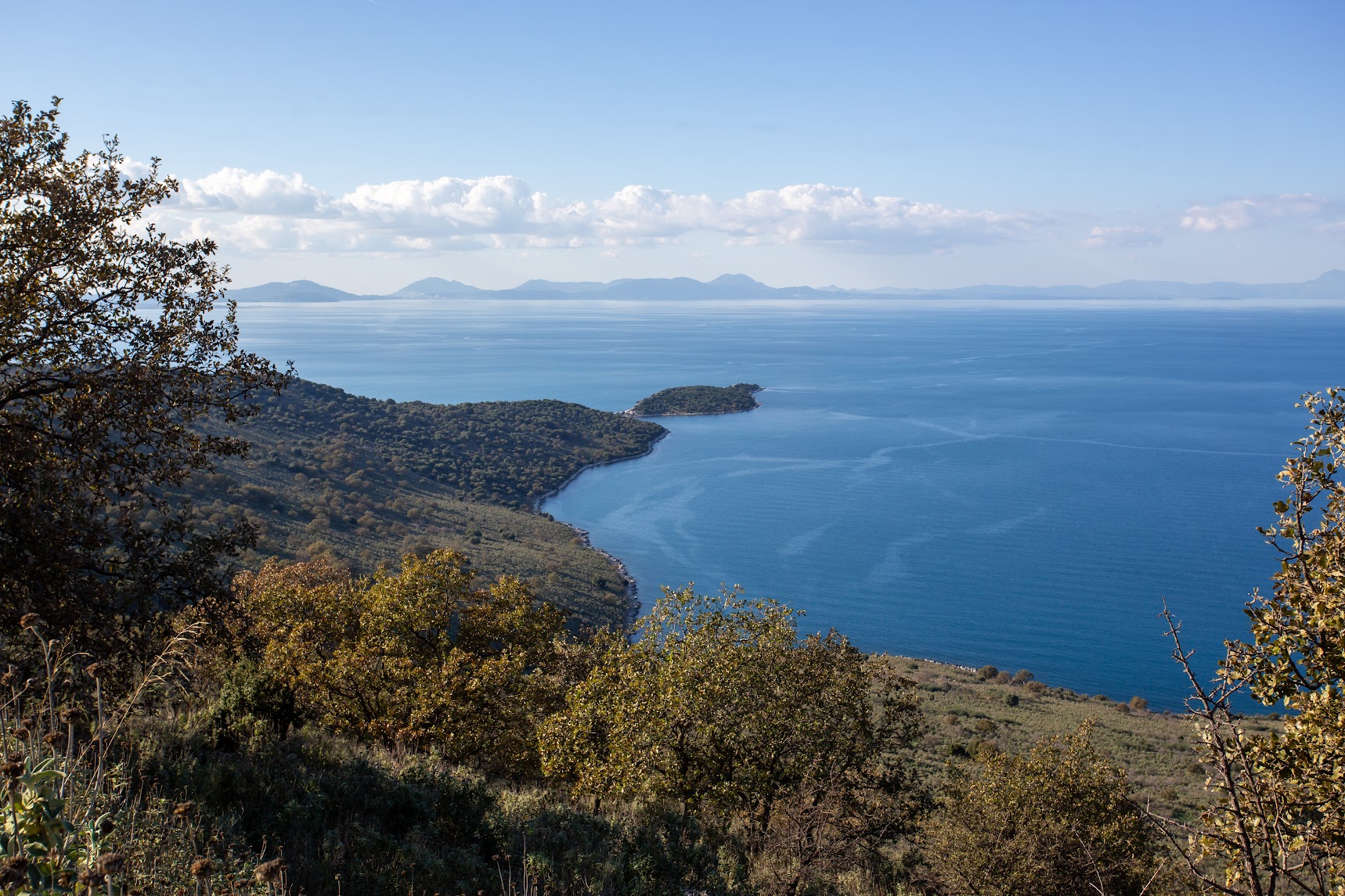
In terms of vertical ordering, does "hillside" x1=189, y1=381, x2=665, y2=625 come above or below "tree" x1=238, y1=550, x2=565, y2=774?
below

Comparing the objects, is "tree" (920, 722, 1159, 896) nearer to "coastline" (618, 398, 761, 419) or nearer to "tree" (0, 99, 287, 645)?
"tree" (0, 99, 287, 645)

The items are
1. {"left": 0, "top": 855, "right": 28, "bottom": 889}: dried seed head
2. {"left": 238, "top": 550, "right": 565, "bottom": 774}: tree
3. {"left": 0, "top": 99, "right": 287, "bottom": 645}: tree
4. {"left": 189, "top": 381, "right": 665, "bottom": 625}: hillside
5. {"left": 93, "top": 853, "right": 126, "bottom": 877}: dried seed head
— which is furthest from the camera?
{"left": 189, "top": 381, "right": 665, "bottom": 625}: hillside

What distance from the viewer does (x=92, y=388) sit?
6965 millimetres

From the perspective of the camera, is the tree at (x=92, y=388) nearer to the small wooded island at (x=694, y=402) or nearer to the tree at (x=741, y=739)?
the tree at (x=741, y=739)

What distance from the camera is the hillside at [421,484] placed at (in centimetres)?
4300

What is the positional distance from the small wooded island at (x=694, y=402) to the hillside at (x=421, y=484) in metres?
21.2

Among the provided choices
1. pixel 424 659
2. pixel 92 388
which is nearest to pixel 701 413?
pixel 424 659

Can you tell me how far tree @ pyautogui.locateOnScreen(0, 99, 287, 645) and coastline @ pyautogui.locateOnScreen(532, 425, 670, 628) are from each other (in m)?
35.7

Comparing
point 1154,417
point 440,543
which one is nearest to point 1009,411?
point 1154,417

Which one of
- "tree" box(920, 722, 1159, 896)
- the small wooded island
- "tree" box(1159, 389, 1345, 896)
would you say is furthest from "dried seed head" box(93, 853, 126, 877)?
the small wooded island

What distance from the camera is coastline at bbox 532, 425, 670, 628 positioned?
155ft

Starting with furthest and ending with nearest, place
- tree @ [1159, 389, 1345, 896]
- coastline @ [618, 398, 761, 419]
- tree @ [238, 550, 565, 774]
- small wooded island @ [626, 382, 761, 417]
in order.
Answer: small wooded island @ [626, 382, 761, 417] → coastline @ [618, 398, 761, 419] → tree @ [238, 550, 565, 774] → tree @ [1159, 389, 1345, 896]

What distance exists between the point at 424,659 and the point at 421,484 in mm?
53419

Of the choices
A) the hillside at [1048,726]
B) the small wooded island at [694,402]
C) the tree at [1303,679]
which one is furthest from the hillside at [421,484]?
the tree at [1303,679]
